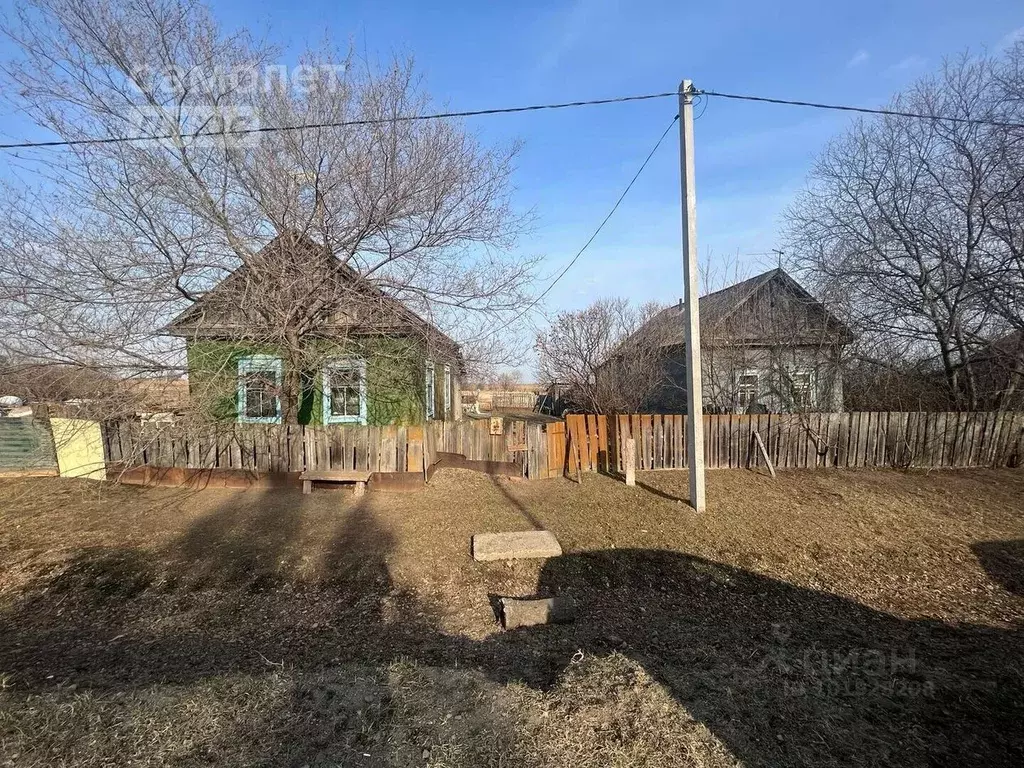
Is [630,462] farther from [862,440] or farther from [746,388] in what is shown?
[746,388]

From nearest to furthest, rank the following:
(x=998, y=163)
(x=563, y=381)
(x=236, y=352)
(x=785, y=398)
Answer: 1. (x=236, y=352)
2. (x=998, y=163)
3. (x=785, y=398)
4. (x=563, y=381)

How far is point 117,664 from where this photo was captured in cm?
379

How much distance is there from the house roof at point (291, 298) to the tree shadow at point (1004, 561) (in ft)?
28.1

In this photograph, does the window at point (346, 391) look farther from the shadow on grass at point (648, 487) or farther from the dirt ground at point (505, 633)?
the shadow on grass at point (648, 487)

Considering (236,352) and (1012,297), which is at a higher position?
(1012,297)

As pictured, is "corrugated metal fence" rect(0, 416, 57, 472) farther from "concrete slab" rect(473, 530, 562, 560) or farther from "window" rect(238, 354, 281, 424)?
"concrete slab" rect(473, 530, 562, 560)

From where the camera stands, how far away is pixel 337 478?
317 inches

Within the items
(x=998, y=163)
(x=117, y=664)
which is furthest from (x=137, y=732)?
(x=998, y=163)

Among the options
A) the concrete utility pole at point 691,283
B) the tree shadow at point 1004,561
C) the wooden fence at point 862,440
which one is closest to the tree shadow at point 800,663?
the tree shadow at point 1004,561

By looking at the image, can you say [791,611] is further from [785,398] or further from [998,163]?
[998,163]

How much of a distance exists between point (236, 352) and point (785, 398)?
1381 cm

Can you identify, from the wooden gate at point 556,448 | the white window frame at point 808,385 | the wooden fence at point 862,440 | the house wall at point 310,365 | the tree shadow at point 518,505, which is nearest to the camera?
the tree shadow at point 518,505

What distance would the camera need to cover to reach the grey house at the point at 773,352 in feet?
42.8

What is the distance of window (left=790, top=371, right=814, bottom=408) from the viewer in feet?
41.3
